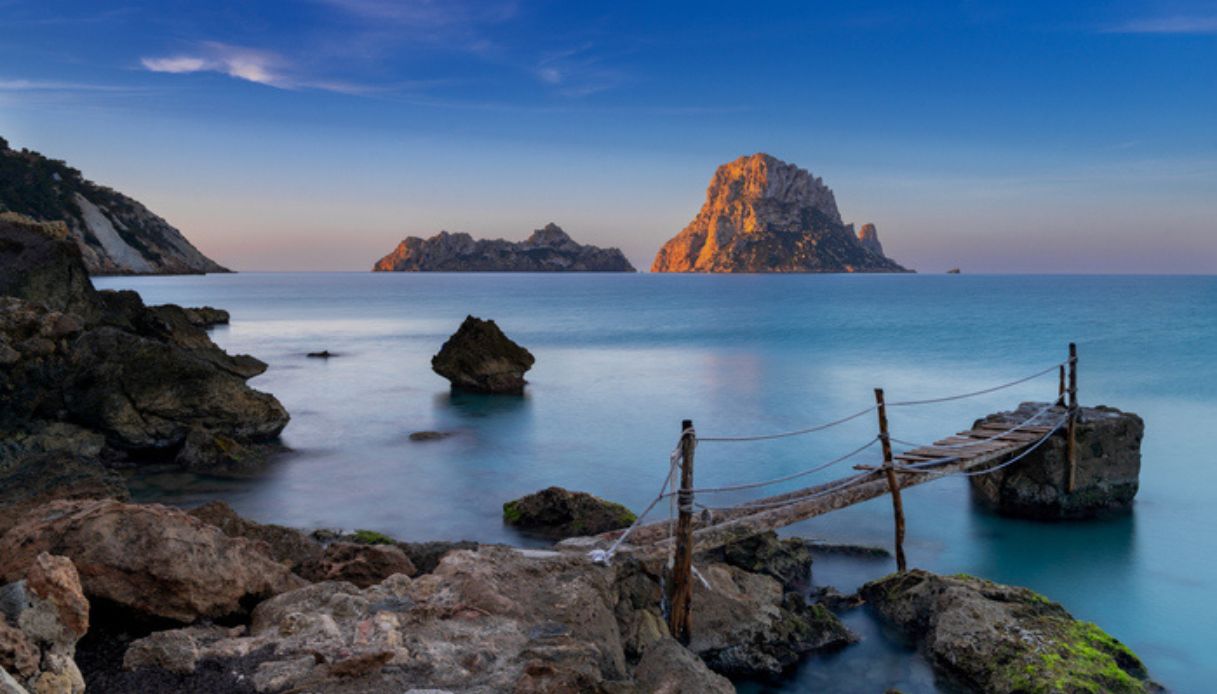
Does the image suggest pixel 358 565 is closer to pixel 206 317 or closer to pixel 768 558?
pixel 768 558

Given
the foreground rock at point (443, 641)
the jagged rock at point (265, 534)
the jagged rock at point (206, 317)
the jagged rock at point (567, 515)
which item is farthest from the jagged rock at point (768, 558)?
the jagged rock at point (206, 317)

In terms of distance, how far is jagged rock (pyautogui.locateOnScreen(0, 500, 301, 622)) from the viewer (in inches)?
203

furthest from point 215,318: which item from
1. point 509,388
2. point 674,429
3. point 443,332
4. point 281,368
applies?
point 674,429

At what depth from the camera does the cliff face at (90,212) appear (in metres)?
85.1

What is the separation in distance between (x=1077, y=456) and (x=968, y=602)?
6506 millimetres

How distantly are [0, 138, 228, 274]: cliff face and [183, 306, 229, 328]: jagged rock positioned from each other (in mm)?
26071

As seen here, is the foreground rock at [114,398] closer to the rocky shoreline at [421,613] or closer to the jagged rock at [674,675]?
the rocky shoreline at [421,613]

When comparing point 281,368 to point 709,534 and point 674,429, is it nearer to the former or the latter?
point 674,429

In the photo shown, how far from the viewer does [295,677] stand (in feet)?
14.9

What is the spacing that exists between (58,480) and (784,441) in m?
14.5

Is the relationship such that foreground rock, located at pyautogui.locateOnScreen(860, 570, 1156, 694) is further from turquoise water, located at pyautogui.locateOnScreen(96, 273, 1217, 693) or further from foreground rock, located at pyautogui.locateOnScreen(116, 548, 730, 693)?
foreground rock, located at pyautogui.locateOnScreen(116, 548, 730, 693)

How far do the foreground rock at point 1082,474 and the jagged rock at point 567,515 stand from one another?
653 centimetres

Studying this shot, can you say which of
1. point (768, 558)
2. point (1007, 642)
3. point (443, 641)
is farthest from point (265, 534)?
point (1007, 642)

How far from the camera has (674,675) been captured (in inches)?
206
